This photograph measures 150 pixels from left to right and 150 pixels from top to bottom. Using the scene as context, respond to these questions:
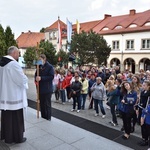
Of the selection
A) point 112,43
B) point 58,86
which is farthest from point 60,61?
point 58,86

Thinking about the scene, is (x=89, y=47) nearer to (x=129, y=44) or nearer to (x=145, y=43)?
(x=129, y=44)

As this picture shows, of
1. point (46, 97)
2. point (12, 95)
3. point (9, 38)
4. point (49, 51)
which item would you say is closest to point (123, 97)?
point (46, 97)

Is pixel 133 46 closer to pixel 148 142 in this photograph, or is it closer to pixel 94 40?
pixel 94 40

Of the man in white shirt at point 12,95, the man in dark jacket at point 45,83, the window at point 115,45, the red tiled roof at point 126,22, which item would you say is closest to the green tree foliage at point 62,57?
the window at point 115,45

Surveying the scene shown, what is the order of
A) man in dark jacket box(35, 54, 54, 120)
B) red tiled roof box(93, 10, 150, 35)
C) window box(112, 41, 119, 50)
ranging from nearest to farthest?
1. man in dark jacket box(35, 54, 54, 120)
2. red tiled roof box(93, 10, 150, 35)
3. window box(112, 41, 119, 50)

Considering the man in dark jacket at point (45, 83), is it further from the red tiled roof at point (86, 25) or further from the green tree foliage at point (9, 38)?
the red tiled roof at point (86, 25)

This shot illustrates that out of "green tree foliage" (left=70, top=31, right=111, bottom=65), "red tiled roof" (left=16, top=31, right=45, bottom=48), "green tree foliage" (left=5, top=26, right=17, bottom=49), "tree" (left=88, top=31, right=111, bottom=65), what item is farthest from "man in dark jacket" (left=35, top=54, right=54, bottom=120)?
"red tiled roof" (left=16, top=31, right=45, bottom=48)

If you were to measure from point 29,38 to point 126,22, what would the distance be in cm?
3232

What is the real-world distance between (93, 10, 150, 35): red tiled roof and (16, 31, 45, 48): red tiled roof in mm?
22965

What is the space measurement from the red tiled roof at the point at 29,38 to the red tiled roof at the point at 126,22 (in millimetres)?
22965

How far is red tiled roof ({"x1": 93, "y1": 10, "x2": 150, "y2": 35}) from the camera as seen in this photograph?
100ft

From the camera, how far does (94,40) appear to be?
25.5 meters

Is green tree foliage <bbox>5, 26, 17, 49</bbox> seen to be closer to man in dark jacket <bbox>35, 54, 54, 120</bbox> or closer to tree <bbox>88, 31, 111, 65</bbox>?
→ tree <bbox>88, 31, 111, 65</bbox>

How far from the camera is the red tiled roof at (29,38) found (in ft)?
184
